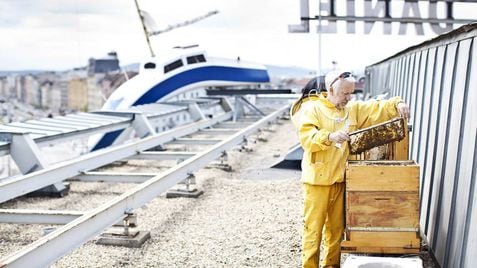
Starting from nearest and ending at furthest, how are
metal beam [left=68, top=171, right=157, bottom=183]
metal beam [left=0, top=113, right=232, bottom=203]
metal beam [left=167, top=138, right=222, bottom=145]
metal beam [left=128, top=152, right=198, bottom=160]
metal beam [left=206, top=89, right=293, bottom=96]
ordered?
metal beam [left=0, top=113, right=232, bottom=203] → metal beam [left=68, top=171, right=157, bottom=183] → metal beam [left=128, top=152, right=198, bottom=160] → metal beam [left=167, top=138, right=222, bottom=145] → metal beam [left=206, top=89, right=293, bottom=96]

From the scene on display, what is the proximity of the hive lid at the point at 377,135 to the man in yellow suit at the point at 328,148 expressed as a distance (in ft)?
0.22

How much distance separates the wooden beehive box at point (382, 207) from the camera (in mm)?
4184

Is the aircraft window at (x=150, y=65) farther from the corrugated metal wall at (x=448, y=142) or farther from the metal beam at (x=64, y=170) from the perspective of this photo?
the corrugated metal wall at (x=448, y=142)

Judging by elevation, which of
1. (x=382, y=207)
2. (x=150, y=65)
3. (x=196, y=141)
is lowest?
(x=196, y=141)

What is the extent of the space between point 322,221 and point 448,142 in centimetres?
121

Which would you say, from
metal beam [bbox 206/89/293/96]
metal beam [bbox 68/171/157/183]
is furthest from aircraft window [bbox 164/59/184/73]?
metal beam [bbox 68/171/157/183]

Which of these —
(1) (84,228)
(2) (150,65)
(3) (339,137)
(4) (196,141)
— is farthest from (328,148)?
(2) (150,65)

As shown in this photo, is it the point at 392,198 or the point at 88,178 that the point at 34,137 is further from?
the point at 392,198

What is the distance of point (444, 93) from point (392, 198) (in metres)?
1.17

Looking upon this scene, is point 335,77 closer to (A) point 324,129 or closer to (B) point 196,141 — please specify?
(A) point 324,129

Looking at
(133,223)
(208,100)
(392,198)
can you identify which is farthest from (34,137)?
(208,100)

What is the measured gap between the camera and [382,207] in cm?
426

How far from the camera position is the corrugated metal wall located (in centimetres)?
389

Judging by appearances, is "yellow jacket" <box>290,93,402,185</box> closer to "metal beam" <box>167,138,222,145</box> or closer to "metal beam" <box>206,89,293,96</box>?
"metal beam" <box>167,138,222,145</box>
